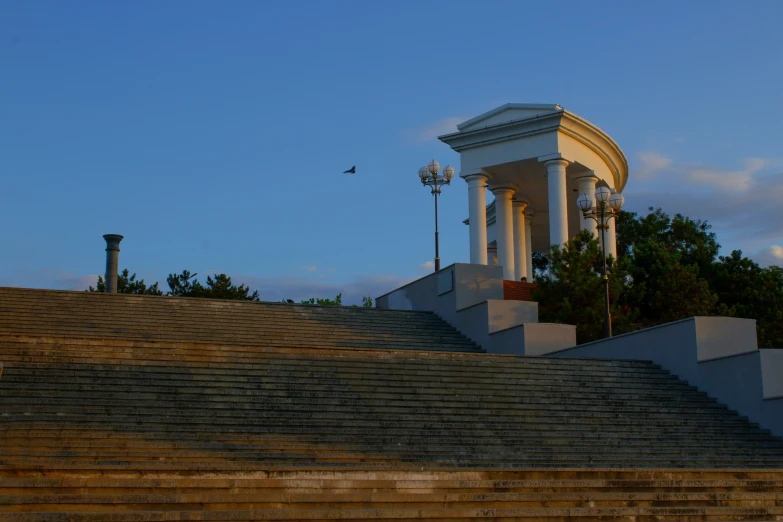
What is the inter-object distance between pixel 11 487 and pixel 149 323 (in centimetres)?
1171

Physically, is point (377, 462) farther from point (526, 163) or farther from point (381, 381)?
point (526, 163)

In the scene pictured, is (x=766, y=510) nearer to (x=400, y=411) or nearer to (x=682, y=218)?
(x=400, y=411)

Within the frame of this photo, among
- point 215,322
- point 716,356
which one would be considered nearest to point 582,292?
point 716,356

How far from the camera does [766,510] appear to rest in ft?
41.7

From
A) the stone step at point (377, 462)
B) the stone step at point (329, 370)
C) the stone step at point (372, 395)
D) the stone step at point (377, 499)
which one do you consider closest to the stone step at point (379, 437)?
the stone step at point (377, 462)

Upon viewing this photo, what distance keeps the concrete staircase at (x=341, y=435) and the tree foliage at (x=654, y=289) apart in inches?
172

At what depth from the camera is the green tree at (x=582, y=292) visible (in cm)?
2509

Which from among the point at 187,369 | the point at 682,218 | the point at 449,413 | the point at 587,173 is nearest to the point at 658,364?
the point at 449,413

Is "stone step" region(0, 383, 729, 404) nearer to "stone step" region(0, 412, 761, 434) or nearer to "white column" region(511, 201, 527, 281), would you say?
"stone step" region(0, 412, 761, 434)

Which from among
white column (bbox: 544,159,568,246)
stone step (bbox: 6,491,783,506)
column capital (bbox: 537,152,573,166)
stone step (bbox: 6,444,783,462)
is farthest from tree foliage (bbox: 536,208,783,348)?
stone step (bbox: 6,491,783,506)

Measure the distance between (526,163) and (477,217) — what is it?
259cm

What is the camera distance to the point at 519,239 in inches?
1512

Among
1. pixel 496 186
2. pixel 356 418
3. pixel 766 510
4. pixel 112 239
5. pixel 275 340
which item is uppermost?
pixel 496 186

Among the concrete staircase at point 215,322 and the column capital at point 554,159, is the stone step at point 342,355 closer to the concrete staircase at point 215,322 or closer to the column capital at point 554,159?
the concrete staircase at point 215,322
